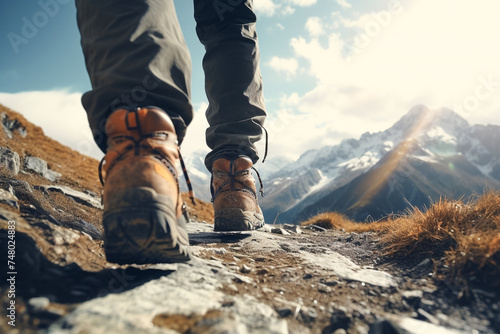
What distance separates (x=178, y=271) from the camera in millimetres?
1623

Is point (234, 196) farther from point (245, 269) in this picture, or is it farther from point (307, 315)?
point (307, 315)

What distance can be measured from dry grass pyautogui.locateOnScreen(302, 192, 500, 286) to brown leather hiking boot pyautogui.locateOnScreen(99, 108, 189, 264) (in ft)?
5.04

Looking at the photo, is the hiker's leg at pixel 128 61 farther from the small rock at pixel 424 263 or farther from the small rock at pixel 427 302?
the small rock at pixel 424 263

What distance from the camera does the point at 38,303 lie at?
40.4 inches

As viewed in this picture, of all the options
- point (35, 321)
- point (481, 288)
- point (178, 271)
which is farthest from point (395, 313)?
point (35, 321)

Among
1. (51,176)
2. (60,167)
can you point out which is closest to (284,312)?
(51,176)

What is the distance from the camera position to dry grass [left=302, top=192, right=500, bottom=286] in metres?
1.45

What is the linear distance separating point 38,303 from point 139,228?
45 cm

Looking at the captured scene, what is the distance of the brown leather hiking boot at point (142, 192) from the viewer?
137 centimetres

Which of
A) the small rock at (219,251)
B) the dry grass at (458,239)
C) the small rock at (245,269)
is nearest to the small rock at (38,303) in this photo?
the small rock at (245,269)

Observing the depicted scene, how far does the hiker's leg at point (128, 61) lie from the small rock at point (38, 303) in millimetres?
1020

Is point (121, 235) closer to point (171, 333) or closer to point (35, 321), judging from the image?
point (35, 321)

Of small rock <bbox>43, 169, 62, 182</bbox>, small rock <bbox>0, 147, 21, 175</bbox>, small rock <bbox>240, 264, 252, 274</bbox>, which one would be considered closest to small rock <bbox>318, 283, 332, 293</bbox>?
small rock <bbox>240, 264, 252, 274</bbox>

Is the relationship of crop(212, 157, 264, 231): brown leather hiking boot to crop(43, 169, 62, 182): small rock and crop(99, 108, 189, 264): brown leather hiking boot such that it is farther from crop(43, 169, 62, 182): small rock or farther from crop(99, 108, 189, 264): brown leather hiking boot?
crop(43, 169, 62, 182): small rock
